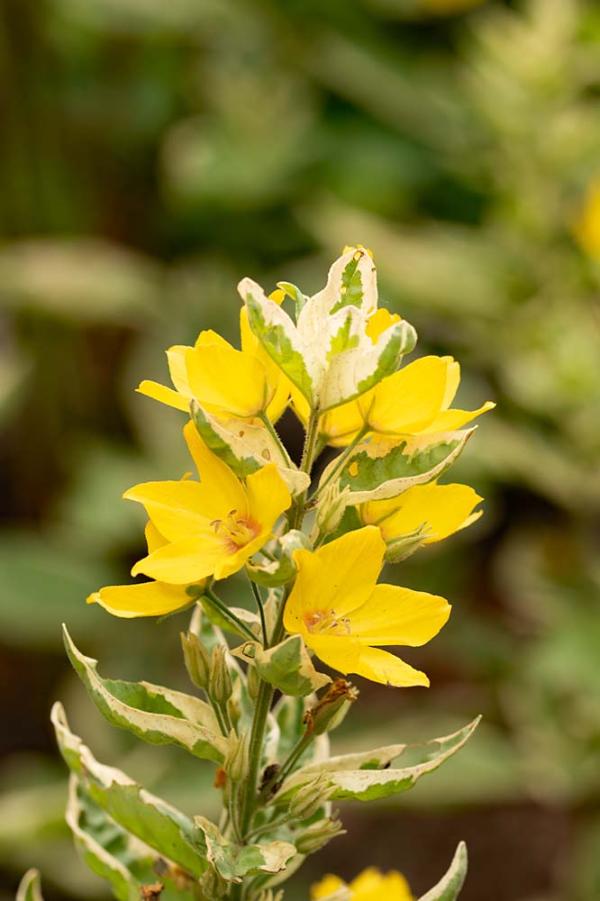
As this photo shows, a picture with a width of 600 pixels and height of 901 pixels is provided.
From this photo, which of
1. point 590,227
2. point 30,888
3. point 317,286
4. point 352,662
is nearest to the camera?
point 352,662

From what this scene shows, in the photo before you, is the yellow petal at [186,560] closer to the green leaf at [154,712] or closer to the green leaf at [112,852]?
the green leaf at [154,712]

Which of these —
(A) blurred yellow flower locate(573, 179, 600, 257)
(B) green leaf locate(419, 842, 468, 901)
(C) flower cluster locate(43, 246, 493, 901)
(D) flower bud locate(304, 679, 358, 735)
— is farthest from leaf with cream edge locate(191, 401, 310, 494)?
(A) blurred yellow flower locate(573, 179, 600, 257)

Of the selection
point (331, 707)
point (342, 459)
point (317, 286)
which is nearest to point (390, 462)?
point (342, 459)

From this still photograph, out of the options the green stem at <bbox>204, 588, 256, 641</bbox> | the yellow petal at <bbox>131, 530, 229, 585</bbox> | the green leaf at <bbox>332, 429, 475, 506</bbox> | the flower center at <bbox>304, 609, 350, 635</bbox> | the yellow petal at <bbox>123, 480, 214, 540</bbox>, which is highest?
the green leaf at <bbox>332, 429, 475, 506</bbox>

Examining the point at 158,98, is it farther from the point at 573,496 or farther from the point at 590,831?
the point at 590,831

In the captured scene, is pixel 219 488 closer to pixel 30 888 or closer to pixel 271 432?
pixel 271 432

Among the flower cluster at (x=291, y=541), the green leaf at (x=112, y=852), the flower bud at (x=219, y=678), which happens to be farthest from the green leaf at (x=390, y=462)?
the green leaf at (x=112, y=852)

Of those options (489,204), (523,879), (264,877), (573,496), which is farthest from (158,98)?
(264,877)

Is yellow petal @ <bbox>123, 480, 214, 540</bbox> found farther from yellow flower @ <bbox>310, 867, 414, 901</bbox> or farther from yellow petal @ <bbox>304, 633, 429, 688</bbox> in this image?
yellow flower @ <bbox>310, 867, 414, 901</bbox>
